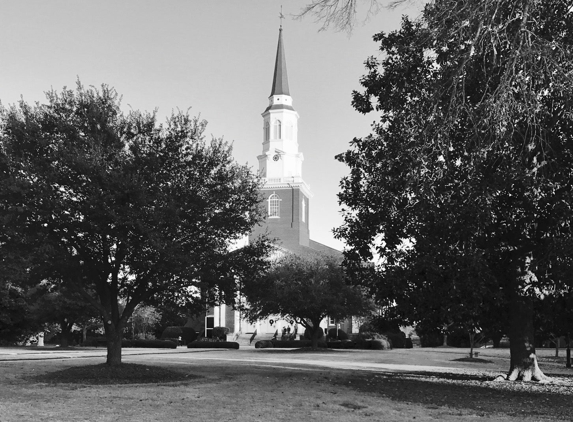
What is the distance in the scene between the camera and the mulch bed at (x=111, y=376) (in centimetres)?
1640

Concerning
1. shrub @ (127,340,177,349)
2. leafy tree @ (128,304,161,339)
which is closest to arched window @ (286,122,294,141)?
leafy tree @ (128,304,161,339)

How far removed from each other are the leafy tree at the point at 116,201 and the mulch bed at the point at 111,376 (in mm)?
839

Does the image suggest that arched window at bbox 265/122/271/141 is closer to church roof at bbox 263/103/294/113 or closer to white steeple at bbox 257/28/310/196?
white steeple at bbox 257/28/310/196

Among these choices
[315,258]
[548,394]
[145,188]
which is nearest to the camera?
[548,394]

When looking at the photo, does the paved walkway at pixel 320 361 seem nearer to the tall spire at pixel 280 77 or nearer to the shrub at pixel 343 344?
the shrub at pixel 343 344

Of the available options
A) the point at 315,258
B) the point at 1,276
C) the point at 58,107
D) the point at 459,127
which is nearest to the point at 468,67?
the point at 459,127

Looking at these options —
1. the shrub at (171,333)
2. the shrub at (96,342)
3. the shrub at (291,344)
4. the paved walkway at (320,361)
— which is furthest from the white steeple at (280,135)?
the paved walkway at (320,361)

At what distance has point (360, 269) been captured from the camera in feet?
62.1

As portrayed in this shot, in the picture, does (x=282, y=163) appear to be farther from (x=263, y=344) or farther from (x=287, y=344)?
(x=263, y=344)

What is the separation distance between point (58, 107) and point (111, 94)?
4.79ft

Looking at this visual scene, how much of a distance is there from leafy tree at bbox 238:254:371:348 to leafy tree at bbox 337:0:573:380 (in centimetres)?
2110

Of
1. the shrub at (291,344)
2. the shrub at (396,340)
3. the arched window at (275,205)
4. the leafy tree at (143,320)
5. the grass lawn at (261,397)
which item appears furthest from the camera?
the arched window at (275,205)

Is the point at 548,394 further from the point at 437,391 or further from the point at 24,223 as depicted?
the point at 24,223

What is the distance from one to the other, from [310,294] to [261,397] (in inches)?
1070
